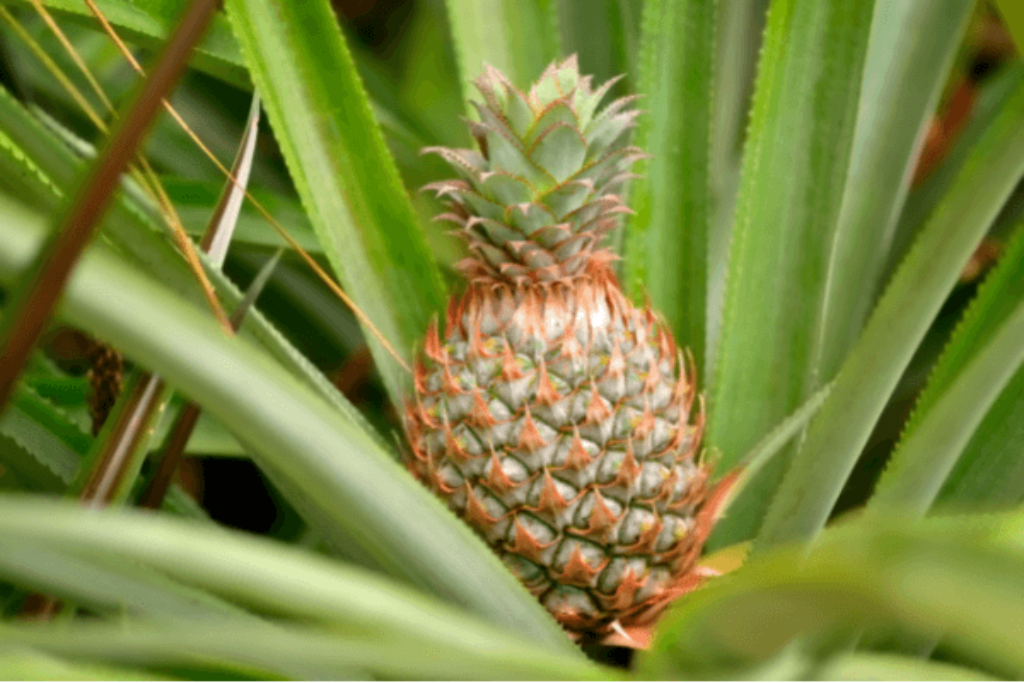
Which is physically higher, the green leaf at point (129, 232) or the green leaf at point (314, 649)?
the green leaf at point (129, 232)

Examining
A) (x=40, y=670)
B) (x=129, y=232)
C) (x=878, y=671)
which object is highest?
(x=129, y=232)

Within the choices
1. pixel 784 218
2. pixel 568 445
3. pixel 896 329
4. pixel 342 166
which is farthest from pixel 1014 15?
pixel 342 166

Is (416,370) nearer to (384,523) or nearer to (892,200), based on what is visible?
(384,523)

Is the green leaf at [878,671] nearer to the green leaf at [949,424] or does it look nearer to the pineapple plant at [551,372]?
the pineapple plant at [551,372]

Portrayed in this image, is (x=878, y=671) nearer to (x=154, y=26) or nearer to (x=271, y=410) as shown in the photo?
(x=271, y=410)

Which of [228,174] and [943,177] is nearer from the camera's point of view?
[228,174]

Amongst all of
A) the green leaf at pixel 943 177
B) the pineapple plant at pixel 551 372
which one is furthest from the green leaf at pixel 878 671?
the green leaf at pixel 943 177

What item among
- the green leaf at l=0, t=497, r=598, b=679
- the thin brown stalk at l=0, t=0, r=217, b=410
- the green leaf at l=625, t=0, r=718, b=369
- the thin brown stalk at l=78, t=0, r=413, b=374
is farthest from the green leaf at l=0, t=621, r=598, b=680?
the green leaf at l=625, t=0, r=718, b=369
